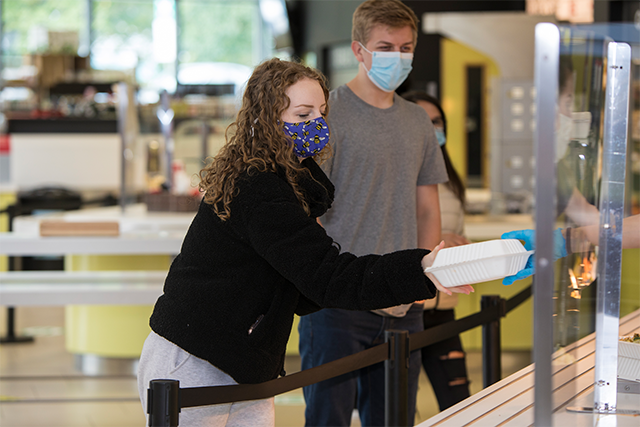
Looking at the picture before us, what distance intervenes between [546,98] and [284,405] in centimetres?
289

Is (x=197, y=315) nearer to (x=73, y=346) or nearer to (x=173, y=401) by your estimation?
(x=173, y=401)

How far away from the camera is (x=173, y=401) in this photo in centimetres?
142

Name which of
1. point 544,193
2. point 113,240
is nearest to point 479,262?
point 544,193

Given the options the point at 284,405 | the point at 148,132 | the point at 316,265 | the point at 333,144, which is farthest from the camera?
the point at 148,132

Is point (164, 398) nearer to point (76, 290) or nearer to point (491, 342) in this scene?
point (491, 342)

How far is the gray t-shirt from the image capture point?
202 cm

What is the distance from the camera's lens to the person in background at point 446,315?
104 inches

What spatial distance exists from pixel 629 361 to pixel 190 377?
0.85 m

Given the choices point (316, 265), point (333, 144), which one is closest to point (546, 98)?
point (316, 265)

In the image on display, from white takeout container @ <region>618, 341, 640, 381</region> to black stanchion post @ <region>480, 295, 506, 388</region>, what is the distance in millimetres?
1111

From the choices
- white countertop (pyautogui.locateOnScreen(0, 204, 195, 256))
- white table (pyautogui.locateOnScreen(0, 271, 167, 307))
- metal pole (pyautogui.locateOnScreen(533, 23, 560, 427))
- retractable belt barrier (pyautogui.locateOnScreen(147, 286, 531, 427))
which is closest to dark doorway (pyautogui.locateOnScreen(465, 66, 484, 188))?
white countertop (pyautogui.locateOnScreen(0, 204, 195, 256))

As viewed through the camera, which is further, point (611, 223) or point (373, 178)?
point (373, 178)

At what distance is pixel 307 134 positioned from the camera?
1.41m

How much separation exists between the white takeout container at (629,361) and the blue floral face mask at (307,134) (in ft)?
2.28
